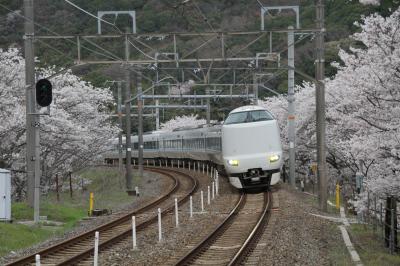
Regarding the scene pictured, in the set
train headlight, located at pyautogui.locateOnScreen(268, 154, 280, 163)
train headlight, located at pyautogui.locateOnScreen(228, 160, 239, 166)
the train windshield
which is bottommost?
train headlight, located at pyautogui.locateOnScreen(228, 160, 239, 166)

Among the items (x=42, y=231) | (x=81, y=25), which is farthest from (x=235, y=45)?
(x=42, y=231)

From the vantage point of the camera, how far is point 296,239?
1581 centimetres

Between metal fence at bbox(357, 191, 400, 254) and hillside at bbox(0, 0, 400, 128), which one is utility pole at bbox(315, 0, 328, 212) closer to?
metal fence at bbox(357, 191, 400, 254)

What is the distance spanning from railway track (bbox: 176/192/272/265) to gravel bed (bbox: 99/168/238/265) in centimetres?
30

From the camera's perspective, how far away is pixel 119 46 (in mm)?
73500

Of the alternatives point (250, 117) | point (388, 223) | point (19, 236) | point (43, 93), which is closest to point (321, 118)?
point (250, 117)

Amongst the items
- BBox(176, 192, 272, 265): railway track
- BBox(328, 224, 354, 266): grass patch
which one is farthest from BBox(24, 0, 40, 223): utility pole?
BBox(328, 224, 354, 266): grass patch

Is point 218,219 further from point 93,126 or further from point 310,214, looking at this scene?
point 93,126

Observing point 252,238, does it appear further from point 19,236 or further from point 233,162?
point 233,162

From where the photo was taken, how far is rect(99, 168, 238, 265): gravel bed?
45.7ft

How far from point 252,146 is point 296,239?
1160cm

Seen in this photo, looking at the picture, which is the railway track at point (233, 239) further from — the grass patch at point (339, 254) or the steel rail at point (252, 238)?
the grass patch at point (339, 254)

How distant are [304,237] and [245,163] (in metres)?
10.9

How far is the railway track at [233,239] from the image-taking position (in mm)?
13539
